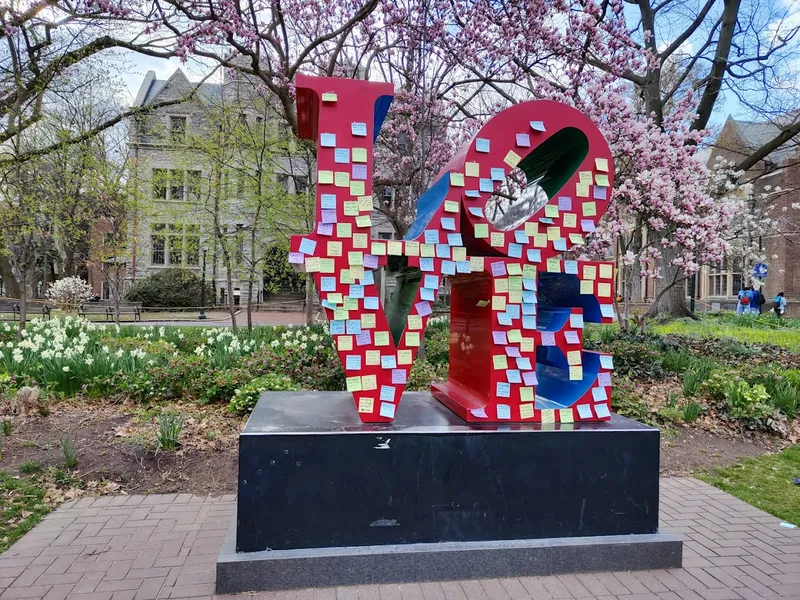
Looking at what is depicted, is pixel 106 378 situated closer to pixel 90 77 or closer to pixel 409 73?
pixel 409 73

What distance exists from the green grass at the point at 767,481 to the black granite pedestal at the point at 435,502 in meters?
1.90

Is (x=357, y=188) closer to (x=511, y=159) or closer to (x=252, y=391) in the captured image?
(x=511, y=159)

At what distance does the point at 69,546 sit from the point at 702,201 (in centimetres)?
953

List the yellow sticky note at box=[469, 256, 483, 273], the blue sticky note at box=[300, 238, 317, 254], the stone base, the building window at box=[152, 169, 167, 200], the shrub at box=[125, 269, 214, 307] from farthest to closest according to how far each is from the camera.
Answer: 1. the shrub at box=[125, 269, 214, 307]
2. the building window at box=[152, 169, 167, 200]
3. the yellow sticky note at box=[469, 256, 483, 273]
4. the blue sticky note at box=[300, 238, 317, 254]
5. the stone base

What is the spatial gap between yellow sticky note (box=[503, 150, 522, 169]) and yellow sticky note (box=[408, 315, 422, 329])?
47.1 inches

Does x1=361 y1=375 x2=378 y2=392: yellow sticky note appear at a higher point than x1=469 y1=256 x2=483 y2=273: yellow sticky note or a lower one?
lower

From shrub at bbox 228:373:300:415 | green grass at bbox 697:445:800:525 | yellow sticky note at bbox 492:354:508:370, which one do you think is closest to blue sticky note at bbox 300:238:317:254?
yellow sticky note at bbox 492:354:508:370

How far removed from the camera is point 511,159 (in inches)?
135

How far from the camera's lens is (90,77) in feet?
40.6

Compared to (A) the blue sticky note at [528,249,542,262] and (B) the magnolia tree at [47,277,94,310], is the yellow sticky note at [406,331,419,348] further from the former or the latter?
(B) the magnolia tree at [47,277,94,310]

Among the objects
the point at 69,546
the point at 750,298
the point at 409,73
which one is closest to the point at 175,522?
the point at 69,546

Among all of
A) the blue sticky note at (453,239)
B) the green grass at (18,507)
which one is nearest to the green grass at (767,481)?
the blue sticky note at (453,239)

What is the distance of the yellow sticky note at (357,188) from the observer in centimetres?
329

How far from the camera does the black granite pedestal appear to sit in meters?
2.89
